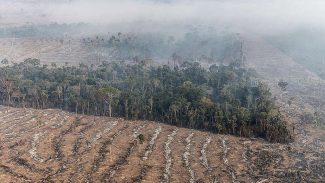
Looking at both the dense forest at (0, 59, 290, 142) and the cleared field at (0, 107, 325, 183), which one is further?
the dense forest at (0, 59, 290, 142)

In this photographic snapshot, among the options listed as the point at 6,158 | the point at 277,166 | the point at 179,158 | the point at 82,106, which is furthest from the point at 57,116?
the point at 277,166

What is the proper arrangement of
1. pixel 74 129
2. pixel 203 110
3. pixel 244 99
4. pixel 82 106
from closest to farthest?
pixel 74 129, pixel 203 110, pixel 82 106, pixel 244 99

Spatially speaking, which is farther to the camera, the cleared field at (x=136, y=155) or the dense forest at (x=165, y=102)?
the dense forest at (x=165, y=102)

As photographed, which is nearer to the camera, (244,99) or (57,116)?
(57,116)

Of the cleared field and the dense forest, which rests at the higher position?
the dense forest

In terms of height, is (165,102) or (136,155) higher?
(165,102)

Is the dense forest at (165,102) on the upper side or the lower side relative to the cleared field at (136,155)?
upper

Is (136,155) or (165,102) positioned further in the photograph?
(165,102)

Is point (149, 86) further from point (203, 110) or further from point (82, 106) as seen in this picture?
point (203, 110)
